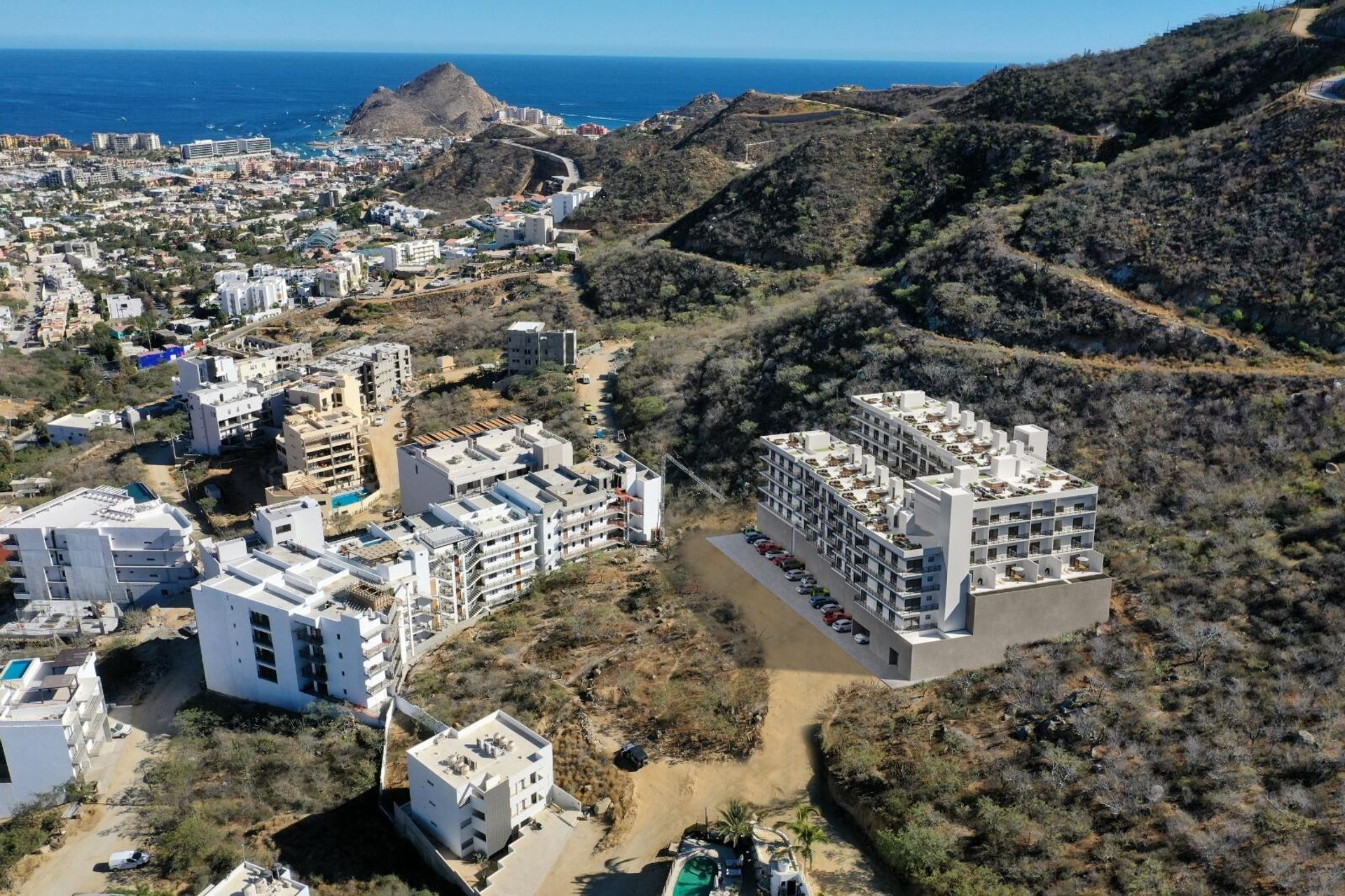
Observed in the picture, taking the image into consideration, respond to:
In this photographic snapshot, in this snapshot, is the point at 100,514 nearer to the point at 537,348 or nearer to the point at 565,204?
the point at 537,348

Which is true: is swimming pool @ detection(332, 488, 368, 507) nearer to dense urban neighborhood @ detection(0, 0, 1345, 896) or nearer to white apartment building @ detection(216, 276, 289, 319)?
dense urban neighborhood @ detection(0, 0, 1345, 896)

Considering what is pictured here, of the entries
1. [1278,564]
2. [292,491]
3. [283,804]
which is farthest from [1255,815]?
[292,491]

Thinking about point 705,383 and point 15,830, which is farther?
point 705,383

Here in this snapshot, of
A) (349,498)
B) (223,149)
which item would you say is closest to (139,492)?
(349,498)

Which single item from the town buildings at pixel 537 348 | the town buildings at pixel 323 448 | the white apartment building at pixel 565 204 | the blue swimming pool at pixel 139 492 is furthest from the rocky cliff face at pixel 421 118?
the blue swimming pool at pixel 139 492

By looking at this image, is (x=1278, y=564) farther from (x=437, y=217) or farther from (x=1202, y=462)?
(x=437, y=217)

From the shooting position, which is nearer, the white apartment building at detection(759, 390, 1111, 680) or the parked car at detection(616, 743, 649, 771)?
the parked car at detection(616, 743, 649, 771)

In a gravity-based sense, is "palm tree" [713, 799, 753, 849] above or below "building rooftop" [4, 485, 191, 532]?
below

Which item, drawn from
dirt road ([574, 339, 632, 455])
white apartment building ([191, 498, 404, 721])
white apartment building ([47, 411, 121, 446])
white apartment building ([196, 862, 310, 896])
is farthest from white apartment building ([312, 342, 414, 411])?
white apartment building ([196, 862, 310, 896])
